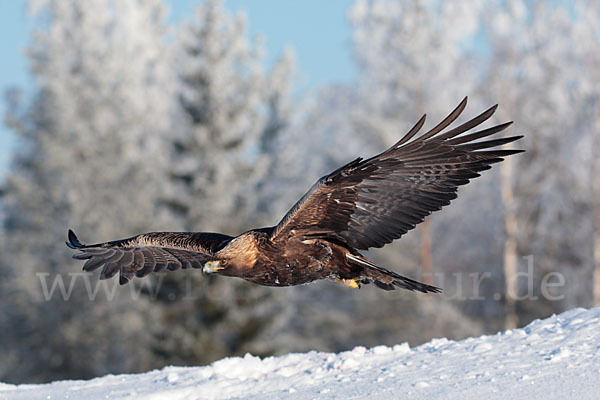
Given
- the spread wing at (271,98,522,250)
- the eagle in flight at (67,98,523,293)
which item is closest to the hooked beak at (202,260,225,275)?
the eagle in flight at (67,98,523,293)

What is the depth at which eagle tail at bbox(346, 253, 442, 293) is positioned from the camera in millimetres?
6121

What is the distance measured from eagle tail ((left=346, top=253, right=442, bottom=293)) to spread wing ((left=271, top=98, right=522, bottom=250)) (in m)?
0.27

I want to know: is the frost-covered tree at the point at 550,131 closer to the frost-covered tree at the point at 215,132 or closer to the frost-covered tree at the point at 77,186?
the frost-covered tree at the point at 215,132

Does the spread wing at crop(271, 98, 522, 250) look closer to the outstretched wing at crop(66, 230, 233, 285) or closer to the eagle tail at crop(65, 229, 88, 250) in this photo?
the outstretched wing at crop(66, 230, 233, 285)

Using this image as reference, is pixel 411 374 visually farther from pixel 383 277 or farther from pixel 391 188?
pixel 391 188

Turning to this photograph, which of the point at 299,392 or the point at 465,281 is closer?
the point at 299,392

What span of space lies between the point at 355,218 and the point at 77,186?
64.8 feet

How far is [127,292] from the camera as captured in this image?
23984 mm

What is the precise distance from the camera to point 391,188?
6199mm

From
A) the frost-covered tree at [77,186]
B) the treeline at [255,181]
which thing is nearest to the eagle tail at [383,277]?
the treeline at [255,181]

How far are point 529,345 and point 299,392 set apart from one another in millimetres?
1835

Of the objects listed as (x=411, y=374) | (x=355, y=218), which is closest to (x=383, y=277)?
(x=355, y=218)

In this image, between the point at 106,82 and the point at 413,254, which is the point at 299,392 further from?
the point at 106,82

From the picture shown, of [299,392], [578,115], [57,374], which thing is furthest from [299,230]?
[57,374]
